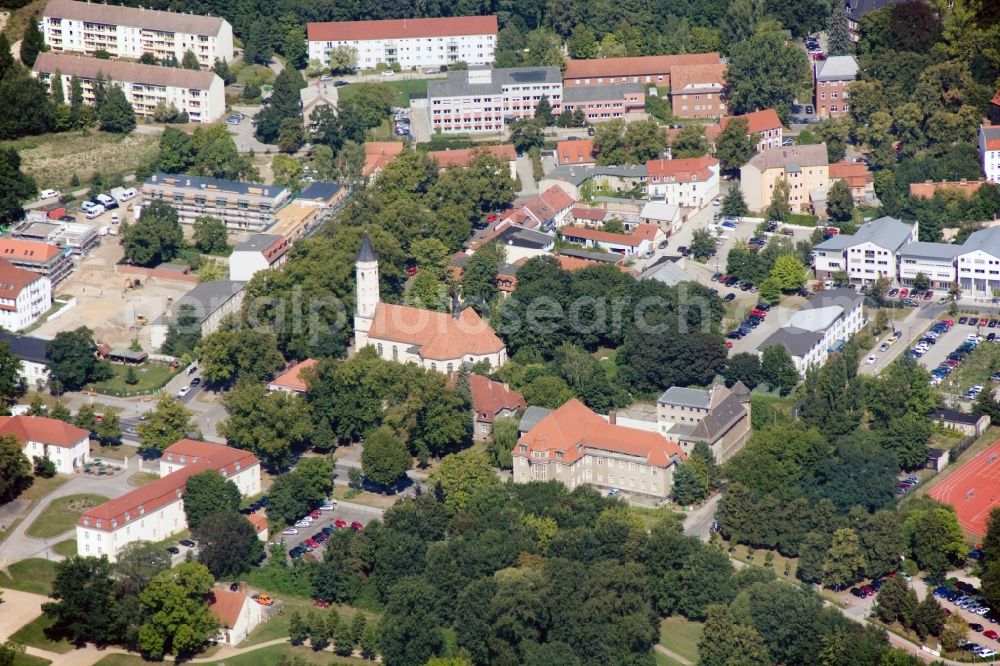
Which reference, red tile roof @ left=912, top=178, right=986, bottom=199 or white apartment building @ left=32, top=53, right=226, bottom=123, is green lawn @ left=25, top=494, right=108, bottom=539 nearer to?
white apartment building @ left=32, top=53, right=226, bottom=123

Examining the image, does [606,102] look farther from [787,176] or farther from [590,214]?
[787,176]

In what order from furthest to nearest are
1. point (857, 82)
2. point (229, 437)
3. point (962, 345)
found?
point (857, 82), point (962, 345), point (229, 437)

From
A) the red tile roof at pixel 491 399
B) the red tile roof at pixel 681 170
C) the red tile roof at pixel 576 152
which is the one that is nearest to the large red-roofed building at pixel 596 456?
the red tile roof at pixel 491 399

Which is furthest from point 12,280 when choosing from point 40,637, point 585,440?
point 585,440

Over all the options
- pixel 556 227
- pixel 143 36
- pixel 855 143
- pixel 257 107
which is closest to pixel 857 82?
pixel 855 143

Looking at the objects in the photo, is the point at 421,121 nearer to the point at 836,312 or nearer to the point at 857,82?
the point at 857,82

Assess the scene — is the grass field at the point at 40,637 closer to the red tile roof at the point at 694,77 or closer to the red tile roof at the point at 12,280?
the red tile roof at the point at 12,280
